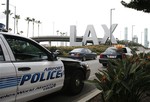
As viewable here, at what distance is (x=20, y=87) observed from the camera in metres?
5.23

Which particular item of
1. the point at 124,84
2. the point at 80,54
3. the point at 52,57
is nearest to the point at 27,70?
the point at 52,57

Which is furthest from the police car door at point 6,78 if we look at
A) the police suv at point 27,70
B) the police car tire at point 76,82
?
the police car tire at point 76,82

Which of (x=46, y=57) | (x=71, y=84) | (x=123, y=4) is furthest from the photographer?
(x=123, y=4)

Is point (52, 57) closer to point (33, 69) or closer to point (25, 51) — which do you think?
point (25, 51)

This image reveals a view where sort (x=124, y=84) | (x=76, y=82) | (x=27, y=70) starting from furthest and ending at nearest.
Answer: (x=76, y=82), (x=27, y=70), (x=124, y=84)

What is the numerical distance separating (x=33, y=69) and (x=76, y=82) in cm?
238

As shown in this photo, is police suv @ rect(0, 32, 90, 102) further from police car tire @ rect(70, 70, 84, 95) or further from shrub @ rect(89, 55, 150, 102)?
shrub @ rect(89, 55, 150, 102)

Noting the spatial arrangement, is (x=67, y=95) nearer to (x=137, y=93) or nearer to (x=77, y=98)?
(x=77, y=98)

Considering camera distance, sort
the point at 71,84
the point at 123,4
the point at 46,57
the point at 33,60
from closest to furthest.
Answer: the point at 33,60 → the point at 46,57 → the point at 71,84 → the point at 123,4

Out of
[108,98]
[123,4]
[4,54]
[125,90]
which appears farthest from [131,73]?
[123,4]

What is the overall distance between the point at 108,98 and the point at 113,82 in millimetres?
416

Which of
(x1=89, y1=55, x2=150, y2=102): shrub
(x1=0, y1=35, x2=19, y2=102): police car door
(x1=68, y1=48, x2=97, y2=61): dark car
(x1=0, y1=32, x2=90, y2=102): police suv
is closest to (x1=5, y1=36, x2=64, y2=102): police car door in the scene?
(x1=0, y1=32, x2=90, y2=102): police suv

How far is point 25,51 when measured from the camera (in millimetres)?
5895

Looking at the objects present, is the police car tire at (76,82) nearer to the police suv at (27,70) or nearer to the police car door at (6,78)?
the police suv at (27,70)
